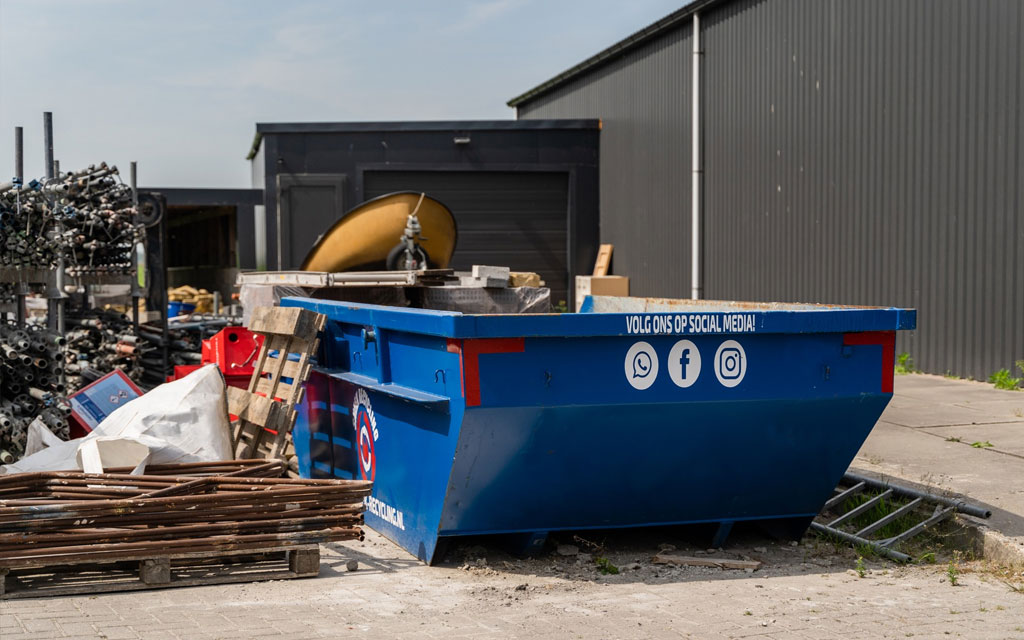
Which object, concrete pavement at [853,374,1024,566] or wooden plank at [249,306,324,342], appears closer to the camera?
concrete pavement at [853,374,1024,566]

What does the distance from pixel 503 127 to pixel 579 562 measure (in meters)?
18.7

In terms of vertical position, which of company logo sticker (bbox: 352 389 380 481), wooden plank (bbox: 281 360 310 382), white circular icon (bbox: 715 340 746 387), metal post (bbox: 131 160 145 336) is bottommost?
company logo sticker (bbox: 352 389 380 481)

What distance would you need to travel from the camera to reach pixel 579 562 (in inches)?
230

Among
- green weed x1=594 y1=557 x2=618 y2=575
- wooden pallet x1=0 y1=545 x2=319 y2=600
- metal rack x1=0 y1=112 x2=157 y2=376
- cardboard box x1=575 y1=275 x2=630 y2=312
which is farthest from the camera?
cardboard box x1=575 y1=275 x2=630 y2=312

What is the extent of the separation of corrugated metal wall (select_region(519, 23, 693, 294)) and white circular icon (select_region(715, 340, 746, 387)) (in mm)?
14833

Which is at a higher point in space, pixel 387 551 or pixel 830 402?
pixel 830 402

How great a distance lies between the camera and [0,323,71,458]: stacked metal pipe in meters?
8.16

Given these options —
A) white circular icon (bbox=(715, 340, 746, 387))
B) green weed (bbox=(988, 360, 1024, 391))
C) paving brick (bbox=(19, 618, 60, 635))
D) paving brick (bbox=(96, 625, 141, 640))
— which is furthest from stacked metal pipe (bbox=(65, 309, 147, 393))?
green weed (bbox=(988, 360, 1024, 391))

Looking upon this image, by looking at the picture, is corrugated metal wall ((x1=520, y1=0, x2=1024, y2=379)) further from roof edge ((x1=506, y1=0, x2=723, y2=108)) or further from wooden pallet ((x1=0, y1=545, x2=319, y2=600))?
wooden pallet ((x1=0, y1=545, x2=319, y2=600))

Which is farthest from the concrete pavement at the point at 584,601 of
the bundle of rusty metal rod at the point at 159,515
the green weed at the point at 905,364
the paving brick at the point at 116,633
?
the green weed at the point at 905,364

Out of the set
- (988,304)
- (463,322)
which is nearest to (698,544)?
(463,322)

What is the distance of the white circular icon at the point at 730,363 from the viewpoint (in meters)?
5.52

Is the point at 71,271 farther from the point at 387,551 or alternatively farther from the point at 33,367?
the point at 387,551

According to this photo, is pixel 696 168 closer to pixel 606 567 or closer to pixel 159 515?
pixel 606 567
